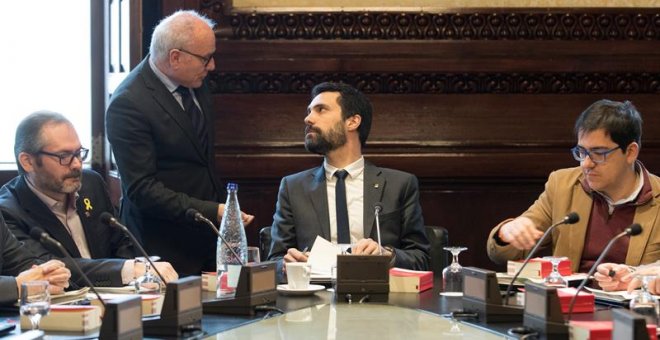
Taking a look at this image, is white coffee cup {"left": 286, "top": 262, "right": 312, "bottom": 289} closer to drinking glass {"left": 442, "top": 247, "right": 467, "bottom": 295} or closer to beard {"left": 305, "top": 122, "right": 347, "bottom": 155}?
drinking glass {"left": 442, "top": 247, "right": 467, "bottom": 295}

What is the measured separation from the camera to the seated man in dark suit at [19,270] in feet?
11.1

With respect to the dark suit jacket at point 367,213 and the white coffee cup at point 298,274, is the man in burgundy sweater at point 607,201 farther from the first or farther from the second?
the white coffee cup at point 298,274

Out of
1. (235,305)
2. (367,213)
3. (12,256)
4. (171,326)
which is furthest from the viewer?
(367,213)

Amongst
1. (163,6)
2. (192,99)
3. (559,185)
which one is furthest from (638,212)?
A: (163,6)

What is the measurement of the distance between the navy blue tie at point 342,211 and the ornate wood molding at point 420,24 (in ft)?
3.78

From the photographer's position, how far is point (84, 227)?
4359 mm

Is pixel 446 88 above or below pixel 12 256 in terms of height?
above

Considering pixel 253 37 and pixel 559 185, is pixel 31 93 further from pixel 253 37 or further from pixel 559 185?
pixel 559 185

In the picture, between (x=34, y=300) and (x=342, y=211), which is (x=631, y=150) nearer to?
(x=342, y=211)

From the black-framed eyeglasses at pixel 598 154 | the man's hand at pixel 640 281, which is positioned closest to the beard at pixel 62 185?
the black-framed eyeglasses at pixel 598 154

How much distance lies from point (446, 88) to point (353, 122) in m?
0.96

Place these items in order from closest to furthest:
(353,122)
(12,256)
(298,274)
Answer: (298,274) → (12,256) → (353,122)

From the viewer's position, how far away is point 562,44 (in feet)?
18.3

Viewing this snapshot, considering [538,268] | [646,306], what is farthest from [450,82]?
[646,306]
